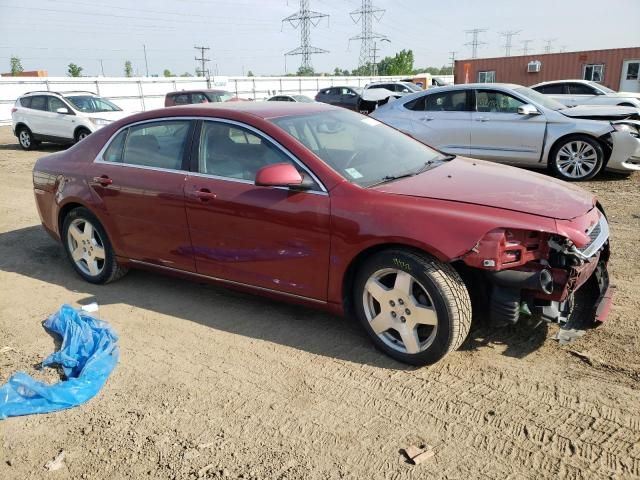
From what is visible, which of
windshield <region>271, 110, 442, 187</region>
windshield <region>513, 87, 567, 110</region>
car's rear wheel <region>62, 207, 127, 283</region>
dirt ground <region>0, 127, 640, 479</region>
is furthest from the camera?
windshield <region>513, 87, 567, 110</region>

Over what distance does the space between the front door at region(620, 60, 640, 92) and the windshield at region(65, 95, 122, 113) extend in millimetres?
28128

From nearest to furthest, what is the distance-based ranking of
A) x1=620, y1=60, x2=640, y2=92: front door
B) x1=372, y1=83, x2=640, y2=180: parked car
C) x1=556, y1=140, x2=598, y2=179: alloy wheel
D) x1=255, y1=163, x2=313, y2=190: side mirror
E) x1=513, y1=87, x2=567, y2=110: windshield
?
x1=255, y1=163, x2=313, y2=190: side mirror < x1=372, y1=83, x2=640, y2=180: parked car < x1=556, y1=140, x2=598, y2=179: alloy wheel < x1=513, y1=87, x2=567, y2=110: windshield < x1=620, y1=60, x2=640, y2=92: front door

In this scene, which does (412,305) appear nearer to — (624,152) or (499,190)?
(499,190)

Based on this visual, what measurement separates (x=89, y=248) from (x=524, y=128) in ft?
23.1

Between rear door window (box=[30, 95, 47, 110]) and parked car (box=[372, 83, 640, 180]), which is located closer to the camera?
parked car (box=[372, 83, 640, 180])

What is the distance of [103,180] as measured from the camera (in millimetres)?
4535

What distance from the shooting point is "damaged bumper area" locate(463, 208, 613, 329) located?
2.92 m

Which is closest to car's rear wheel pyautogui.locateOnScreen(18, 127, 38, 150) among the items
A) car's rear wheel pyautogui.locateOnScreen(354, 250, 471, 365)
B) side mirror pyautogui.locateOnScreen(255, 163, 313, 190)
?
side mirror pyautogui.locateOnScreen(255, 163, 313, 190)

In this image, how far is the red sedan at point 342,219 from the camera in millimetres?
3000

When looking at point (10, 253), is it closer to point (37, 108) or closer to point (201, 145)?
point (201, 145)

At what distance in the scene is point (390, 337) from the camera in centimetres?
338

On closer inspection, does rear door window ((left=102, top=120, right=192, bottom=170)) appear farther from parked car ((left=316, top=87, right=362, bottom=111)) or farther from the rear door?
parked car ((left=316, top=87, right=362, bottom=111))

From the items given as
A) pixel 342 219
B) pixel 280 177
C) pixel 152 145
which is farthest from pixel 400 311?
pixel 152 145

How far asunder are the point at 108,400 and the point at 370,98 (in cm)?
1582
